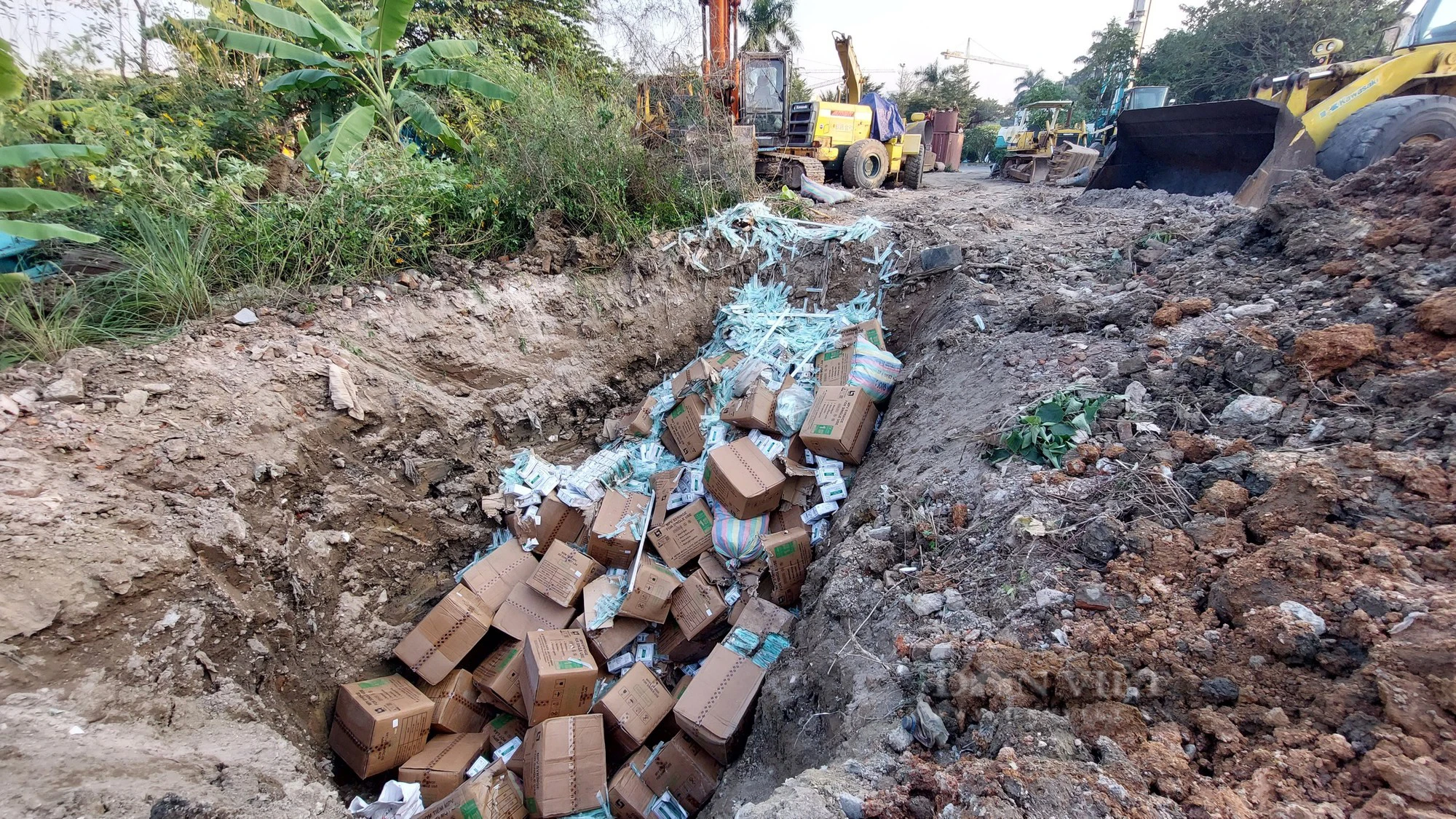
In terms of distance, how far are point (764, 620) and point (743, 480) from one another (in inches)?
32.8

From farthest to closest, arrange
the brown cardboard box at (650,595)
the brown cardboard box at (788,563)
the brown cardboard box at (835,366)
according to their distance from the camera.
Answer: the brown cardboard box at (835,366) < the brown cardboard box at (650,595) < the brown cardboard box at (788,563)

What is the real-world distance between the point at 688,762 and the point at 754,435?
193cm

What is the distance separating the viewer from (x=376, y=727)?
277cm

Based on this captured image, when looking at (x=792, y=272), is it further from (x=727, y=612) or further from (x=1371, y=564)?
(x=1371, y=564)

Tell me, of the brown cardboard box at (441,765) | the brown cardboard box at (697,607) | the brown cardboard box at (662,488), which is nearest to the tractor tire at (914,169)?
the brown cardboard box at (662,488)

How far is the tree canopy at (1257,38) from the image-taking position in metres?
17.6

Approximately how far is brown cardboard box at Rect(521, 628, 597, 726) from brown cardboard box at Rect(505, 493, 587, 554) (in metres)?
0.83

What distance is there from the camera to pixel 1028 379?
9.87 feet

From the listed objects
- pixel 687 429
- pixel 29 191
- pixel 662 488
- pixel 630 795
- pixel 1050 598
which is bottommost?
pixel 630 795

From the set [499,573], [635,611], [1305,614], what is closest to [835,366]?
[635,611]

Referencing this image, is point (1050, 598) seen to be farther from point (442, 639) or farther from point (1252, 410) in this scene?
point (442, 639)

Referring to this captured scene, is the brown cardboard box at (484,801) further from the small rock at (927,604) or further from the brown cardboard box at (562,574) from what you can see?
the small rock at (927,604)

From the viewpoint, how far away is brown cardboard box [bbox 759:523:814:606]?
10.1 ft

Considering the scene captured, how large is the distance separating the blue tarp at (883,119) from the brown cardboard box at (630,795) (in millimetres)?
9644
